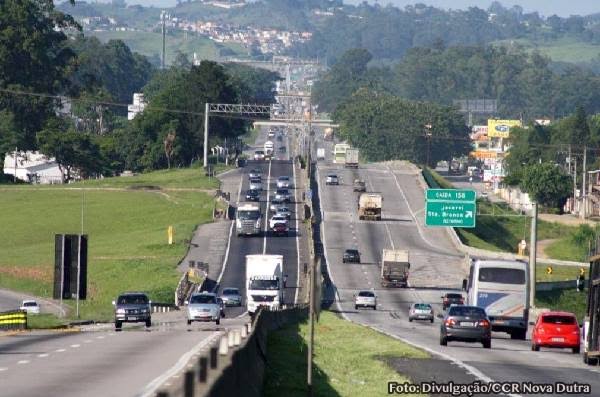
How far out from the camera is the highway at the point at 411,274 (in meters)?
40.3

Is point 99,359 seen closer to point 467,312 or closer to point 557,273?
point 467,312

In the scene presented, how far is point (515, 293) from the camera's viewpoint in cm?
6088

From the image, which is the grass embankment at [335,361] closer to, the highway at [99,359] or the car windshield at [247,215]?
the highway at [99,359]

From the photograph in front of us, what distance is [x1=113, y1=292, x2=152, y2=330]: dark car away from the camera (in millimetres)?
59959

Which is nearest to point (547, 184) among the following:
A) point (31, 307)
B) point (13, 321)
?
point (31, 307)

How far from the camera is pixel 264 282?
79.2 meters

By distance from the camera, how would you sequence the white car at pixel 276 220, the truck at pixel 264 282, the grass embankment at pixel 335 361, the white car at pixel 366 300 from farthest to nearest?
1. the white car at pixel 276 220
2. the white car at pixel 366 300
3. the truck at pixel 264 282
4. the grass embankment at pixel 335 361

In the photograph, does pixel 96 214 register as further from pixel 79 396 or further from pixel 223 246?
pixel 79 396

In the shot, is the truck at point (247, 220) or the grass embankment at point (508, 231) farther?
the grass embankment at point (508, 231)

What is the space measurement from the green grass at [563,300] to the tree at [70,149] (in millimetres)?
93353

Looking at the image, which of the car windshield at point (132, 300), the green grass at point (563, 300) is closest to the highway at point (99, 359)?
the car windshield at point (132, 300)

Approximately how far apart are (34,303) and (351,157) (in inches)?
3908

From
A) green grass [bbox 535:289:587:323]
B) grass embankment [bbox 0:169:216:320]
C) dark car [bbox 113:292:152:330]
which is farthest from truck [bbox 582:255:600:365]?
green grass [bbox 535:289:587:323]

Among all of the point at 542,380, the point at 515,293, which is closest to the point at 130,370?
the point at 542,380
